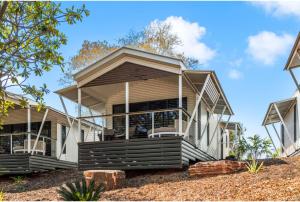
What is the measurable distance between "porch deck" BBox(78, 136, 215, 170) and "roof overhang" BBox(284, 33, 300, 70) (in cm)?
471

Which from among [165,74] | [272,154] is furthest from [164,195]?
[272,154]

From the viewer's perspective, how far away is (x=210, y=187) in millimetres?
12188

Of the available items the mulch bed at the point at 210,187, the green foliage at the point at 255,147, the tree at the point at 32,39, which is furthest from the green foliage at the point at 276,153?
the tree at the point at 32,39

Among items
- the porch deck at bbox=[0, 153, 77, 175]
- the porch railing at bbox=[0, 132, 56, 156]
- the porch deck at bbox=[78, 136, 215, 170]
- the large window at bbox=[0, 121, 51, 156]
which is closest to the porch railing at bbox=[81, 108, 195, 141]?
the porch deck at bbox=[78, 136, 215, 170]

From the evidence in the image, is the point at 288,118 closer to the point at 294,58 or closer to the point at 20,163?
the point at 294,58

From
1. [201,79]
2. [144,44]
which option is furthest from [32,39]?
[144,44]

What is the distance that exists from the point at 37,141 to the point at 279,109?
39.1 feet

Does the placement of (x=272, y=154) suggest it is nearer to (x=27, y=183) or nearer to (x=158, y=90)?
Result: (x=158, y=90)

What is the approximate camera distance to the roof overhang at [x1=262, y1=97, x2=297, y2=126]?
74.2 feet

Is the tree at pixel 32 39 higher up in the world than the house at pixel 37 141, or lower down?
higher up

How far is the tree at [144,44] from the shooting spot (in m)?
31.0

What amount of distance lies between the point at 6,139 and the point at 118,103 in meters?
6.73

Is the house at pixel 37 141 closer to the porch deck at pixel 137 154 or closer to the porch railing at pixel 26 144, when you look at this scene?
the porch railing at pixel 26 144

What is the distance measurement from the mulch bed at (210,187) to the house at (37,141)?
11.9 ft
